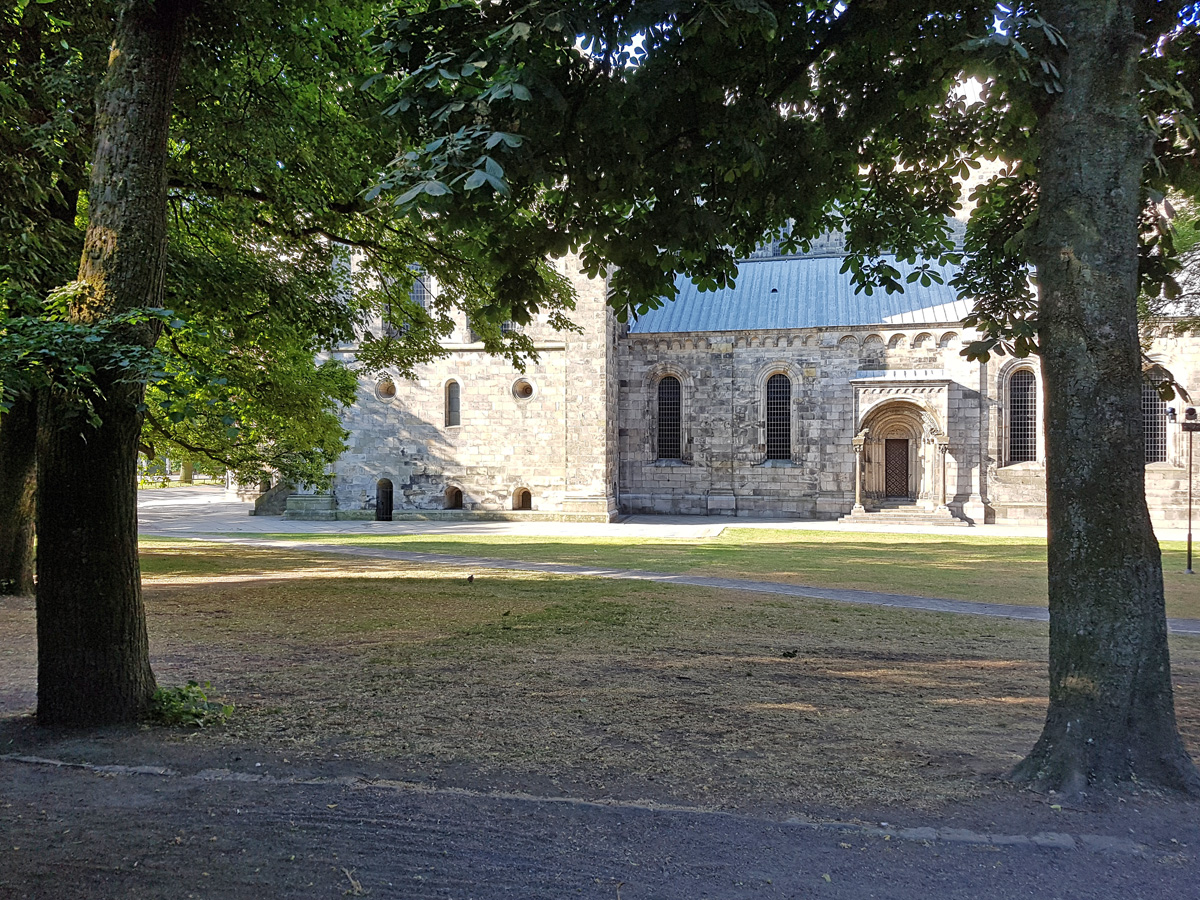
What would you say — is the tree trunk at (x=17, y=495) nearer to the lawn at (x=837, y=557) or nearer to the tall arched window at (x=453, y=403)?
the lawn at (x=837, y=557)

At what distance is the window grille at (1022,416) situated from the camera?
2775 centimetres

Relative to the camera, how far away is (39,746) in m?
4.48

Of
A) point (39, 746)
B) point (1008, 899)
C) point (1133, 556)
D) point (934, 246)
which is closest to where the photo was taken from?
point (1008, 899)

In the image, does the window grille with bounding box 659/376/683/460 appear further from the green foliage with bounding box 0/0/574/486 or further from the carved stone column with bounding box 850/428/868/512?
the green foliage with bounding box 0/0/574/486

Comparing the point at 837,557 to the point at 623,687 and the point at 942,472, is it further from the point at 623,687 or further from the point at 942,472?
the point at 942,472

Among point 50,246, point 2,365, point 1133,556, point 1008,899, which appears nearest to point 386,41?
point 2,365

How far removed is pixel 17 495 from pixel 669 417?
24.3 metres

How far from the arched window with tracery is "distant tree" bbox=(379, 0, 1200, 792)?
952 inches

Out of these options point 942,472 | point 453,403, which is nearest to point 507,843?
point 942,472

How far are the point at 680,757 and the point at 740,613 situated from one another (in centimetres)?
545

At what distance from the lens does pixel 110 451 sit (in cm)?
467

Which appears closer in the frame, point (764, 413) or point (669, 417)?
point (764, 413)

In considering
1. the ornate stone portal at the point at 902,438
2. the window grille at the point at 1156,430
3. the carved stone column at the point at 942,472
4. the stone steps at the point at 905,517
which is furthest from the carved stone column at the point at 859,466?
the window grille at the point at 1156,430

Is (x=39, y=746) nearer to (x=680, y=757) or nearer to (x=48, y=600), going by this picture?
(x=48, y=600)
